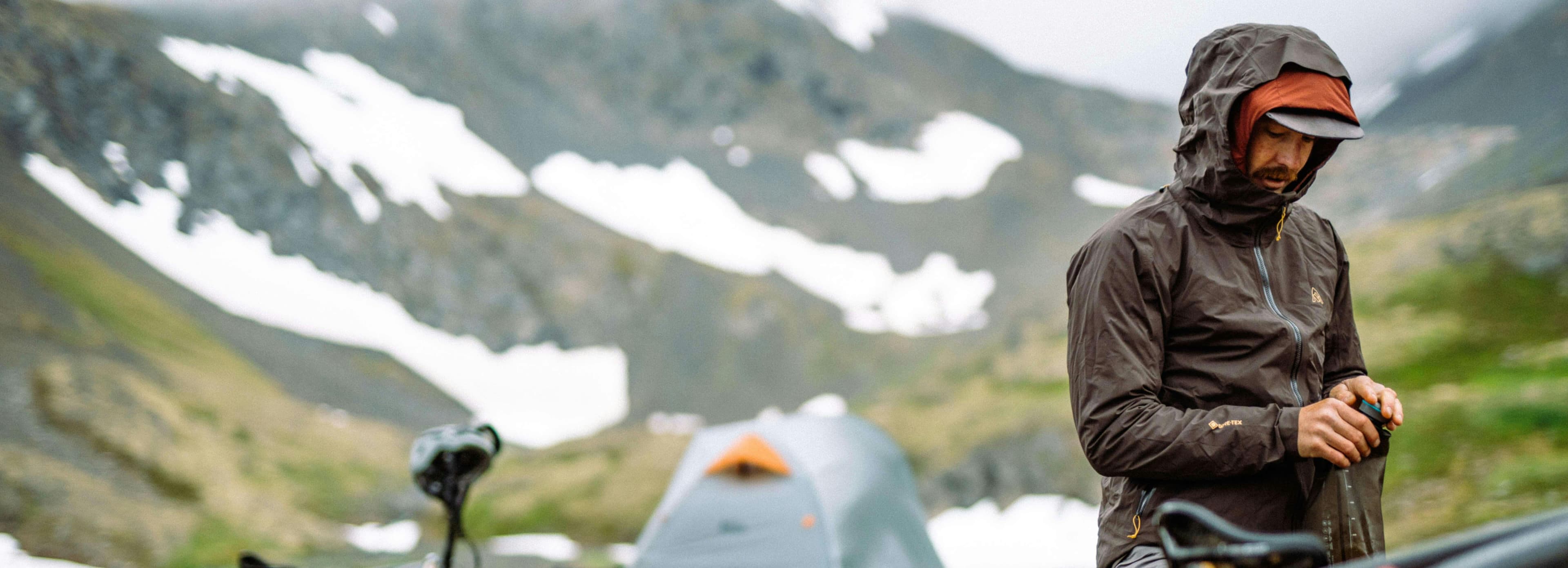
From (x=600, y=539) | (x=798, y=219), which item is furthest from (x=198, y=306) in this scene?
(x=798, y=219)

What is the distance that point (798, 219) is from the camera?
53500 millimetres

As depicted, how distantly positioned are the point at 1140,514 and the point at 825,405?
3312cm

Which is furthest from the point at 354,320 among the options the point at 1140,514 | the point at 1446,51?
the point at 1446,51

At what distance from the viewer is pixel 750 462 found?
10070 mm

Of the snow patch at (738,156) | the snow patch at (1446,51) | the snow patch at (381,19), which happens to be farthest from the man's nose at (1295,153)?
the snow patch at (381,19)

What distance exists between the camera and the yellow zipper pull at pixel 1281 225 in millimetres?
2342

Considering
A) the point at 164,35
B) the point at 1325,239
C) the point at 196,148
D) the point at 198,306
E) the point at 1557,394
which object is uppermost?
the point at 164,35

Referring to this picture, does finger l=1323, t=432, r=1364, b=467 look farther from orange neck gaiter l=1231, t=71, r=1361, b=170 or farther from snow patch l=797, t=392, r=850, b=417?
snow patch l=797, t=392, r=850, b=417

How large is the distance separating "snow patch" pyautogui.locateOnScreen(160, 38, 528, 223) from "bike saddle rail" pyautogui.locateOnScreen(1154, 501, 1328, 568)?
42.6m

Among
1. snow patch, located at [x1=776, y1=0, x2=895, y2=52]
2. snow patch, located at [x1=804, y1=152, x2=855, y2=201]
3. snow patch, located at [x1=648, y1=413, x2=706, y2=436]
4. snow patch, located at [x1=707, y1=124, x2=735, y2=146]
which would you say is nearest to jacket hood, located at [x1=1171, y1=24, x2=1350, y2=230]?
snow patch, located at [x1=648, y1=413, x2=706, y2=436]

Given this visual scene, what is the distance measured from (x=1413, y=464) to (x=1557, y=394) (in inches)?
72.9

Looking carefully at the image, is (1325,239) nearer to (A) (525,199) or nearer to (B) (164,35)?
(A) (525,199)

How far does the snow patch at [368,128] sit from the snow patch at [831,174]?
18153 millimetres

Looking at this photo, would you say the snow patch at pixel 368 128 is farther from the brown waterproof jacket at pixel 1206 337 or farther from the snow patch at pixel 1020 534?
the brown waterproof jacket at pixel 1206 337
